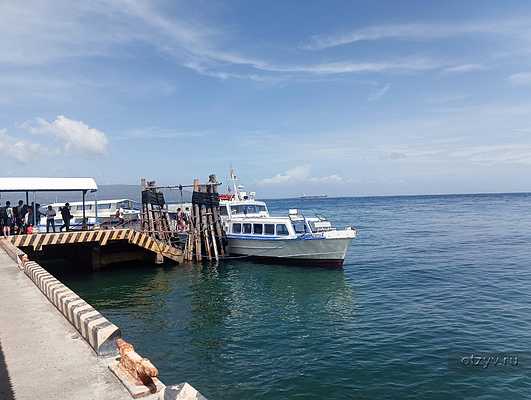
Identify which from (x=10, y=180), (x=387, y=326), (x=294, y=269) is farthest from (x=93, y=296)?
(x=387, y=326)

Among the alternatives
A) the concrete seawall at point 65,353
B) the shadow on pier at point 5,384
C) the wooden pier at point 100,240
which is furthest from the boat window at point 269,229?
the shadow on pier at point 5,384

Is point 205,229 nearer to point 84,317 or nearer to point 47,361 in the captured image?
point 84,317

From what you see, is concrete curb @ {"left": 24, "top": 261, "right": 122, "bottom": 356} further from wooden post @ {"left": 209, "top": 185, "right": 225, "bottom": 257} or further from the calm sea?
wooden post @ {"left": 209, "top": 185, "right": 225, "bottom": 257}

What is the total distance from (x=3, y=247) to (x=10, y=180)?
15.4ft

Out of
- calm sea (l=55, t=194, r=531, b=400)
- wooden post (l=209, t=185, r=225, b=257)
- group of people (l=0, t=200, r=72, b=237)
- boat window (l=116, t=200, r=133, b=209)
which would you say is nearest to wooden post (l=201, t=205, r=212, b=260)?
wooden post (l=209, t=185, r=225, b=257)

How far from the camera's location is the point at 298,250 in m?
26.5

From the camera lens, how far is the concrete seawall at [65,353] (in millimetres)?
5605

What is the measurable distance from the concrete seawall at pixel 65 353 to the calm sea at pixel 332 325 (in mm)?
3473

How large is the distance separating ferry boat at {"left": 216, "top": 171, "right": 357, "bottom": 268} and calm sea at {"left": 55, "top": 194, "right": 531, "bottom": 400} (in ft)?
3.12

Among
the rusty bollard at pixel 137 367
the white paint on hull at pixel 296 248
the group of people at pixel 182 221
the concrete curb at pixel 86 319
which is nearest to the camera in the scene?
Answer: the rusty bollard at pixel 137 367

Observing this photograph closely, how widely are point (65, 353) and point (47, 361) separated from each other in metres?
0.33

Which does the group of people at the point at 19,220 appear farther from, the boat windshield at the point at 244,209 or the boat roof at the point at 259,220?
the boat windshield at the point at 244,209

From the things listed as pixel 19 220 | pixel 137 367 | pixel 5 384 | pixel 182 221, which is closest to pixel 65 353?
pixel 5 384

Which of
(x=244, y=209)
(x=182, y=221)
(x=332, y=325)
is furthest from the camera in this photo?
(x=182, y=221)
